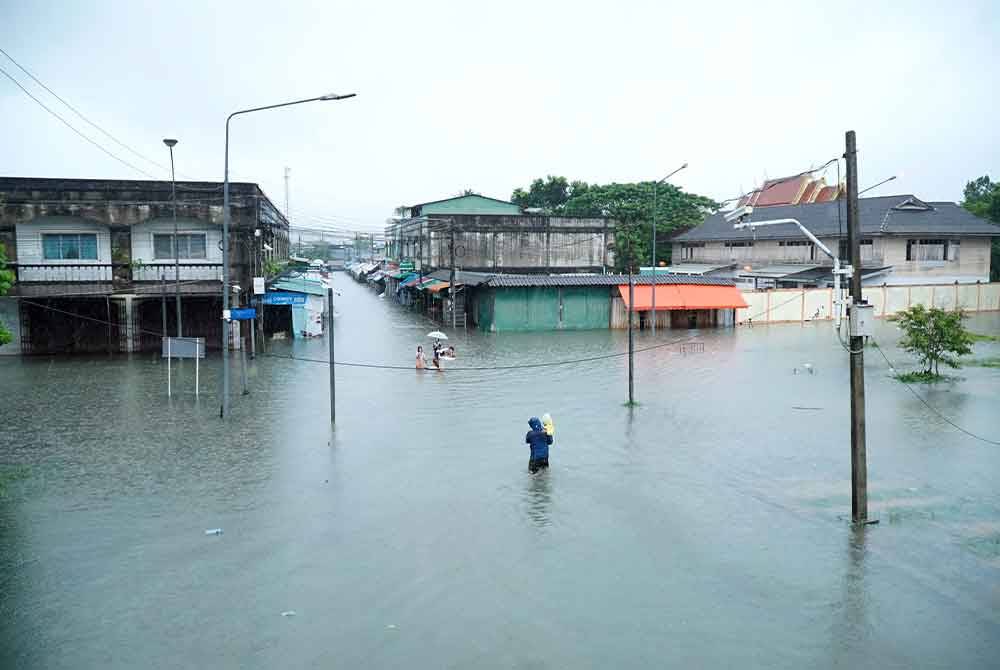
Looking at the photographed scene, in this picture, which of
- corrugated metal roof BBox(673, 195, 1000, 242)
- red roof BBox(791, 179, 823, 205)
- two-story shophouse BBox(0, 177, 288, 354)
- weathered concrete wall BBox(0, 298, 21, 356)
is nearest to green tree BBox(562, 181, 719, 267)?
red roof BBox(791, 179, 823, 205)

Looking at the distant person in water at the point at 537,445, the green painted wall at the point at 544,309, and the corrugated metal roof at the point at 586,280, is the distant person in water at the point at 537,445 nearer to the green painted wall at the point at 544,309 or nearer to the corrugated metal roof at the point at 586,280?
the corrugated metal roof at the point at 586,280

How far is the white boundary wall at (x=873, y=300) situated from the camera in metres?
45.3

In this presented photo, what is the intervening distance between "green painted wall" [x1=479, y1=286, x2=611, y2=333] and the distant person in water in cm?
2642

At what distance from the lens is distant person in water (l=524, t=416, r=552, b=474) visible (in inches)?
578

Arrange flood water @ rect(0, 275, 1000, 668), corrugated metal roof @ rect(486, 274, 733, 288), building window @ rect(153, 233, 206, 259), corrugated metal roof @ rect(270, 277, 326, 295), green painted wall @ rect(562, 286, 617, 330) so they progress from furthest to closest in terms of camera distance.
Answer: green painted wall @ rect(562, 286, 617, 330) < corrugated metal roof @ rect(486, 274, 733, 288) < corrugated metal roof @ rect(270, 277, 326, 295) < building window @ rect(153, 233, 206, 259) < flood water @ rect(0, 275, 1000, 668)

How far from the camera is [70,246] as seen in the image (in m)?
33.0

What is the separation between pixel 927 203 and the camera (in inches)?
2104

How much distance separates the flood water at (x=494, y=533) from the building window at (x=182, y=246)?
12322 millimetres

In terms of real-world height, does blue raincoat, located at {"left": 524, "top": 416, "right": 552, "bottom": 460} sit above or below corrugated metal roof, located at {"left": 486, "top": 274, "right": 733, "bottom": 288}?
below

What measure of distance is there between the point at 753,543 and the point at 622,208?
2275 inches

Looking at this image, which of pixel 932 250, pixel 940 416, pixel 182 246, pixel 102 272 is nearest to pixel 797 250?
pixel 932 250

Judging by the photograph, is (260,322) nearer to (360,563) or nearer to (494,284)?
(494,284)

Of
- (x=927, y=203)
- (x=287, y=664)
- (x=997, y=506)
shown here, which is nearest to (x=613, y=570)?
(x=287, y=664)

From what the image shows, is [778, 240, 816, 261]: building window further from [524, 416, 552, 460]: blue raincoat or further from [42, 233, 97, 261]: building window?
[524, 416, 552, 460]: blue raincoat
